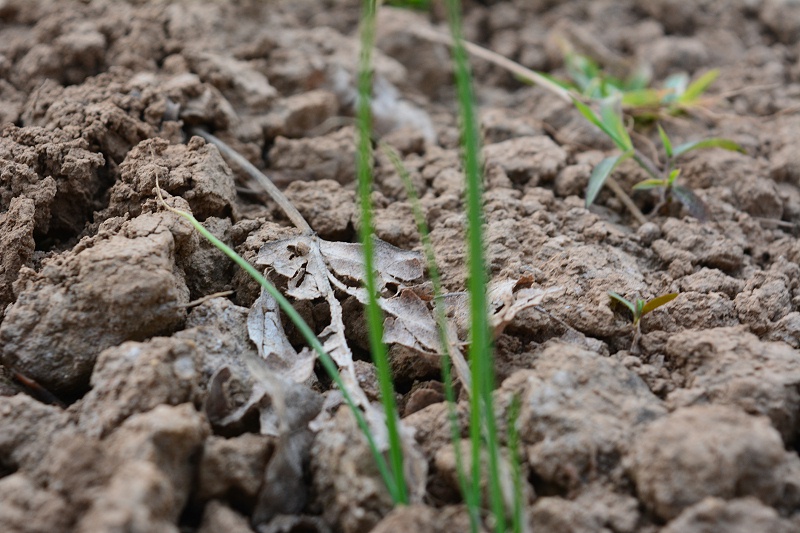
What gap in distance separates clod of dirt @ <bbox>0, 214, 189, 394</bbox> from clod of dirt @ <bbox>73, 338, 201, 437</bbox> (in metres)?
0.08

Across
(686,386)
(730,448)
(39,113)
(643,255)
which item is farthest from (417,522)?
(39,113)

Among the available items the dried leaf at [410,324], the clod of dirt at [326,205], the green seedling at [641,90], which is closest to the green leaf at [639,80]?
the green seedling at [641,90]

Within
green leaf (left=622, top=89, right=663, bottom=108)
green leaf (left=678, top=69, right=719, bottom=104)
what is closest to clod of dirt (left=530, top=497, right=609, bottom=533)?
green leaf (left=622, top=89, right=663, bottom=108)

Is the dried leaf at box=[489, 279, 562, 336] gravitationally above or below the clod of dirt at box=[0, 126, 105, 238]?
below

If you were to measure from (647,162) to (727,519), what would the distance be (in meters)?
1.21

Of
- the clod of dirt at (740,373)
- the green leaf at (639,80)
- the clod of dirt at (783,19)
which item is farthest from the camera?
the clod of dirt at (783,19)

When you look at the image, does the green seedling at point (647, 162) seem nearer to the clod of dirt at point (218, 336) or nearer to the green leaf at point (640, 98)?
the green leaf at point (640, 98)

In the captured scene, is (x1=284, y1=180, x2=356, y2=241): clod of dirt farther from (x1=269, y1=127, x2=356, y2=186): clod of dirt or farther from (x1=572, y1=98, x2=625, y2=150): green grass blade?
(x1=572, y1=98, x2=625, y2=150): green grass blade

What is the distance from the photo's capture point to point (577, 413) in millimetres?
1199

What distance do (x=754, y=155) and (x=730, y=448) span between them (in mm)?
1389

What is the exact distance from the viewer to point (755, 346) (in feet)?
4.41

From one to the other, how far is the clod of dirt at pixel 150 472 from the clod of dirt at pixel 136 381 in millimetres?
41

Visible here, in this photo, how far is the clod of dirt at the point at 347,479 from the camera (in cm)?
110

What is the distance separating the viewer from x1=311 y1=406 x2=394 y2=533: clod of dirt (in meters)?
Result: 1.10
